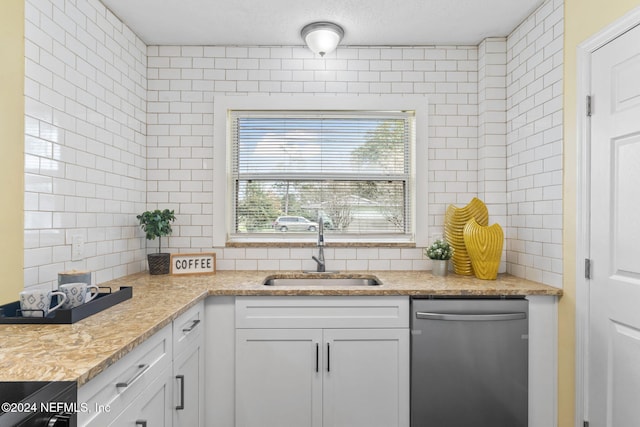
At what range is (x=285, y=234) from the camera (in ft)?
9.11

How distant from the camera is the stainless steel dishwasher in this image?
6.62 feet

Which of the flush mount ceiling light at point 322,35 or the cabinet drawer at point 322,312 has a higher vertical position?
the flush mount ceiling light at point 322,35

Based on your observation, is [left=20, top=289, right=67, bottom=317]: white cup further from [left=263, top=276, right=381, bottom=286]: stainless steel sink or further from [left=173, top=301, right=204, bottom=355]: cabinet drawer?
[left=263, top=276, right=381, bottom=286]: stainless steel sink

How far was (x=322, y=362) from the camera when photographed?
2045mm

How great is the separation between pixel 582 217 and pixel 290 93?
1.97 meters

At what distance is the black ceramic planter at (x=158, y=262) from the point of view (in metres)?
2.48

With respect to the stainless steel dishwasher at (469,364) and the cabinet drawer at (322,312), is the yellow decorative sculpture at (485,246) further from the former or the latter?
→ the cabinet drawer at (322,312)

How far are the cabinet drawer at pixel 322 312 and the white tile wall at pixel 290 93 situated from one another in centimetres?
64

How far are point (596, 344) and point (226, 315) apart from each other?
190cm

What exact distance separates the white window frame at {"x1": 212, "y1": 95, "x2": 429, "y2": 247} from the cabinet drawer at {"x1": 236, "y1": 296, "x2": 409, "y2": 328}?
719mm

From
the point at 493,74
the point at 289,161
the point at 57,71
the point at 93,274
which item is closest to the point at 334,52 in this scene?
the point at 289,161

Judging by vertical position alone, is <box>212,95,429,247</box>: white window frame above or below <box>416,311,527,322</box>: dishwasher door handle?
above

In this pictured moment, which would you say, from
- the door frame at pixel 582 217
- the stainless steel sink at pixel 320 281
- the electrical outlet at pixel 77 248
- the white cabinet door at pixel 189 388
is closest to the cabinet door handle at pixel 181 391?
the white cabinet door at pixel 189 388

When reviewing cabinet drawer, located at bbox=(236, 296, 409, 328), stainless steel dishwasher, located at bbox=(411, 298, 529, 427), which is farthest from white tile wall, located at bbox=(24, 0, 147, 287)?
stainless steel dishwasher, located at bbox=(411, 298, 529, 427)
